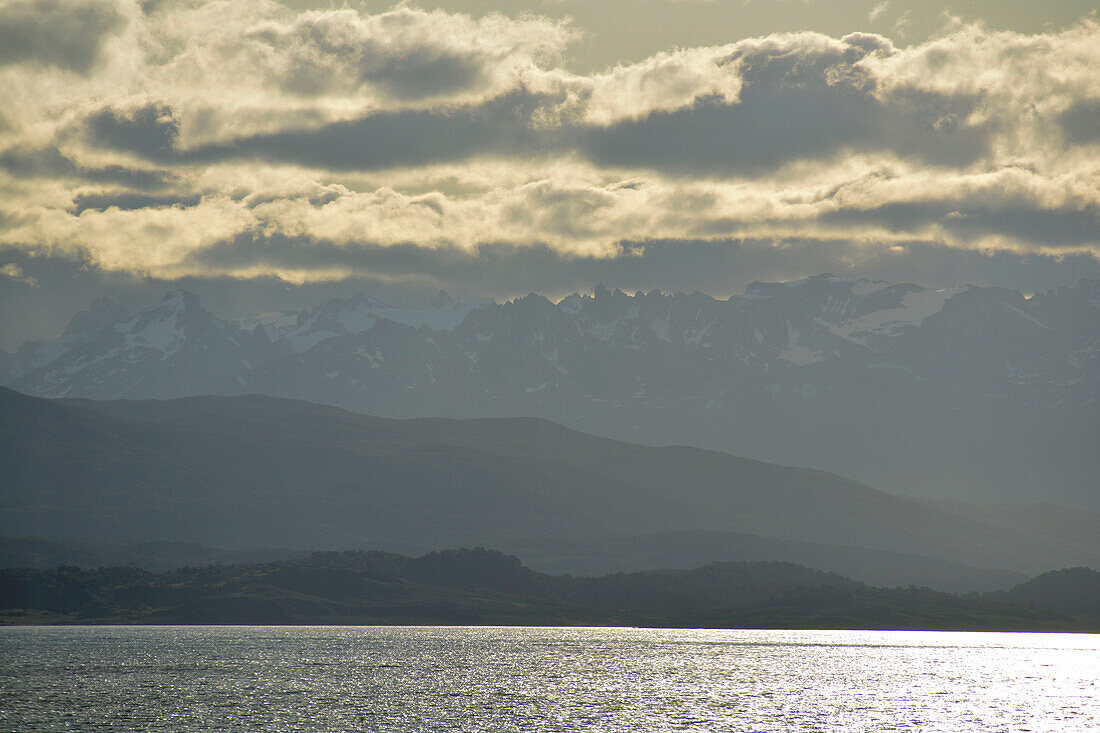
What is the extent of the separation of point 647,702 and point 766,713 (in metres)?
17.7

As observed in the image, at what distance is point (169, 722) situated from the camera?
5236 inches

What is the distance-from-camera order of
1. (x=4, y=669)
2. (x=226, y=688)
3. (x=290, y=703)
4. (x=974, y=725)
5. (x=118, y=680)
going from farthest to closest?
1. (x=4, y=669)
2. (x=118, y=680)
3. (x=226, y=688)
4. (x=290, y=703)
5. (x=974, y=725)

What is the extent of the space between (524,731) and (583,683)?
60.5 meters

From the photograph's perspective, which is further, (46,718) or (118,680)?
(118,680)

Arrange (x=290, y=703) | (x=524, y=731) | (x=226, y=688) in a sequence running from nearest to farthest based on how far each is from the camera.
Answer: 1. (x=524, y=731)
2. (x=290, y=703)
3. (x=226, y=688)

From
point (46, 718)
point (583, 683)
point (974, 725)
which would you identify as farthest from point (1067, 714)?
point (46, 718)

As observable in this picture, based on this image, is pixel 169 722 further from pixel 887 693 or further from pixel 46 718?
pixel 887 693

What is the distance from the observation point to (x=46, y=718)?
13312 cm

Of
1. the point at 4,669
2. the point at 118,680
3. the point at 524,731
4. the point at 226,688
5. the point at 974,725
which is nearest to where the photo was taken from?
the point at 524,731

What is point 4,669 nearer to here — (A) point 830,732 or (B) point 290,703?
(B) point 290,703

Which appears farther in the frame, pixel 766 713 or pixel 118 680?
pixel 118 680

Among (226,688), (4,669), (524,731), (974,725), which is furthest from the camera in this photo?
(4,669)

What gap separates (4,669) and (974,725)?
14489 cm

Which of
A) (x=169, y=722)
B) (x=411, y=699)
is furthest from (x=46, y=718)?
(x=411, y=699)
